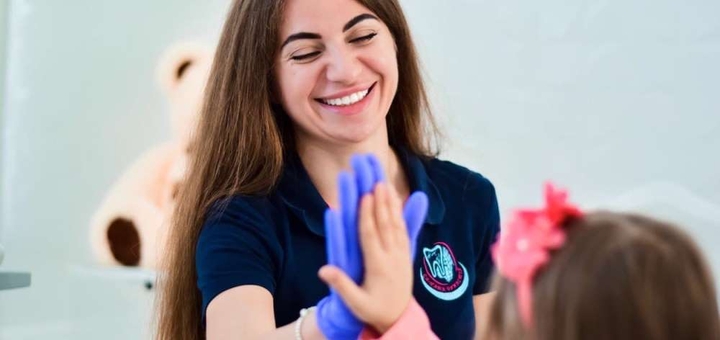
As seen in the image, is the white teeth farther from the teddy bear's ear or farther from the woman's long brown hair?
the teddy bear's ear

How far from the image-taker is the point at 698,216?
2109 millimetres

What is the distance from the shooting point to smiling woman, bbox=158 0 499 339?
117 cm

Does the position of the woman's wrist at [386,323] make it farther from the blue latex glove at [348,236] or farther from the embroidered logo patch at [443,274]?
the embroidered logo patch at [443,274]

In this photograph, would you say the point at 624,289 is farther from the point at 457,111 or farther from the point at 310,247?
the point at 457,111

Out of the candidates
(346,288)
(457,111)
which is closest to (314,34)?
(346,288)

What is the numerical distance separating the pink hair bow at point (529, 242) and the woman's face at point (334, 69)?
18.3 inches

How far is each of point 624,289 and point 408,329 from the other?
0.24 metres

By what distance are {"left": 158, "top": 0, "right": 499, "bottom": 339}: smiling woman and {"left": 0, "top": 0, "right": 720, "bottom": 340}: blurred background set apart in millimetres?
837

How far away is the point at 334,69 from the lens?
46.8 inches

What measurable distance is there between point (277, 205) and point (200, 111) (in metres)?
0.20

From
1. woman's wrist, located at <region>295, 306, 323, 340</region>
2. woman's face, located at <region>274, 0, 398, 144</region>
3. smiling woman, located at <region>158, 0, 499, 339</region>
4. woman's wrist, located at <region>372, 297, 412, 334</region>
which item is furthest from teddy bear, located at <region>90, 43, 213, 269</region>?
woman's wrist, located at <region>372, 297, 412, 334</region>

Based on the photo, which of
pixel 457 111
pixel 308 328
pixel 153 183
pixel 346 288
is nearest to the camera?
pixel 346 288

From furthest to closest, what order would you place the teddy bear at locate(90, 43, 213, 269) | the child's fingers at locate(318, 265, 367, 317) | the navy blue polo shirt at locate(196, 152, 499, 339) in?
1. the teddy bear at locate(90, 43, 213, 269)
2. the navy blue polo shirt at locate(196, 152, 499, 339)
3. the child's fingers at locate(318, 265, 367, 317)

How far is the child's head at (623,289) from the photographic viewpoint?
0.69 m
